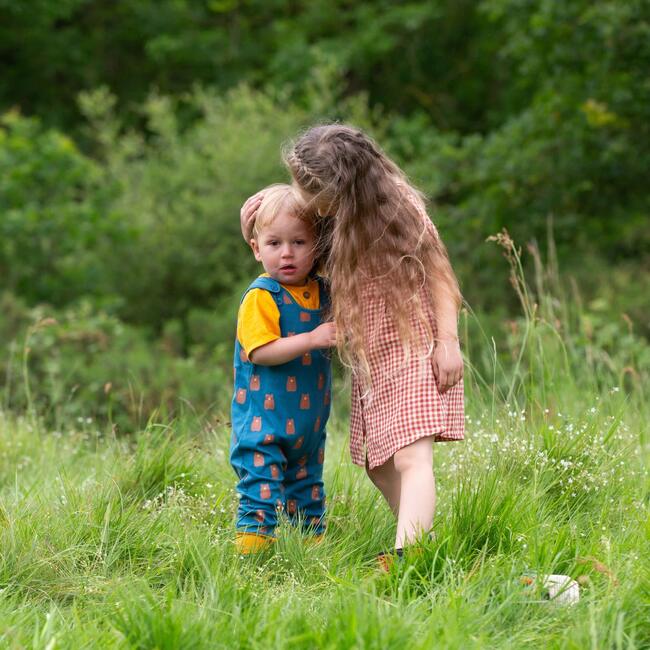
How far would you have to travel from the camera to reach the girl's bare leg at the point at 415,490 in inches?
122

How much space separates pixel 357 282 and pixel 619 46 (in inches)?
304

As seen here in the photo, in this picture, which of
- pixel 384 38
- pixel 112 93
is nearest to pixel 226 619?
pixel 384 38

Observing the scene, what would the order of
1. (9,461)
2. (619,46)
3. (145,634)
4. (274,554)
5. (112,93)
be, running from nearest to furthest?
(145,634)
(274,554)
(9,461)
(619,46)
(112,93)

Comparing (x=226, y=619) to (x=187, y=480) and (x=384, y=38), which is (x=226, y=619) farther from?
(x=384, y=38)

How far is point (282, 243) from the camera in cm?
338

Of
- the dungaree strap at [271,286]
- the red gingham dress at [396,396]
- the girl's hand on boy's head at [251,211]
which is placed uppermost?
the girl's hand on boy's head at [251,211]

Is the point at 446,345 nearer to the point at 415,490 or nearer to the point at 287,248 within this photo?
the point at 415,490

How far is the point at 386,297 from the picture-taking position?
11.0 ft

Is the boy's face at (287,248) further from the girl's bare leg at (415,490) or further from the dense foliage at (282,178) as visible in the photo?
the dense foliage at (282,178)

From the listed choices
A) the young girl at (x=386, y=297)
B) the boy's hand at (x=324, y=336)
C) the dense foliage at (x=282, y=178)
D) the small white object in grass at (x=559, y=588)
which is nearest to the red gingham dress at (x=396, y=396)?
the young girl at (x=386, y=297)

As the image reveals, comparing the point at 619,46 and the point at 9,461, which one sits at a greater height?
the point at 619,46

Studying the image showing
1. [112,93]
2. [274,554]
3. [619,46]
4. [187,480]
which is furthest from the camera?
[112,93]

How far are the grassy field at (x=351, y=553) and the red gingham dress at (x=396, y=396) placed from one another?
230 millimetres

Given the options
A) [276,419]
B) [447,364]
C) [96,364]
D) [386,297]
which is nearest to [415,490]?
[447,364]
